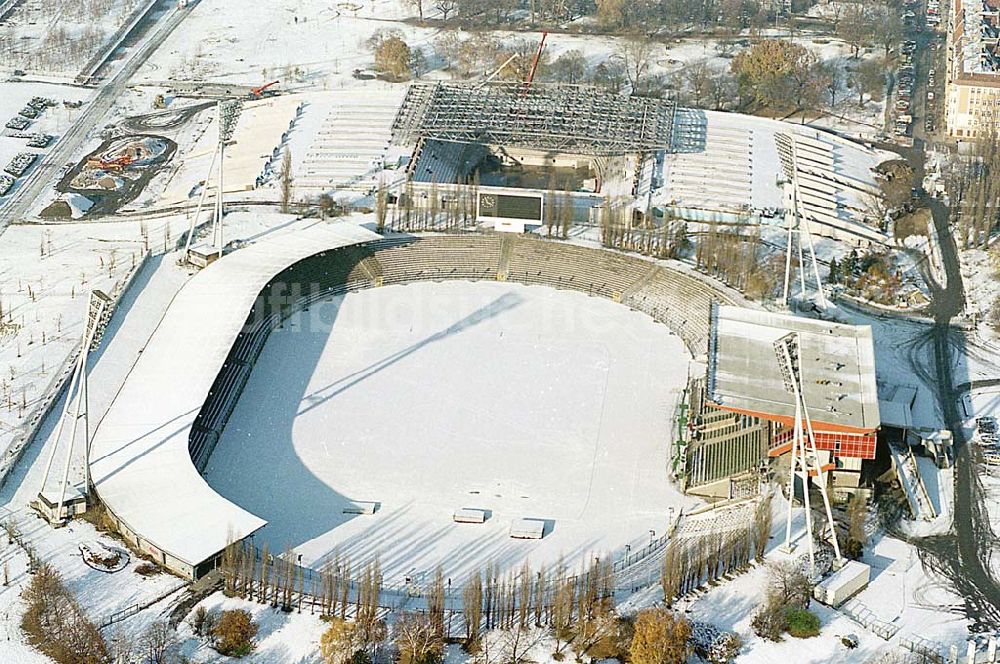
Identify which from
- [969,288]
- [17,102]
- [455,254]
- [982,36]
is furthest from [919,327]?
[17,102]

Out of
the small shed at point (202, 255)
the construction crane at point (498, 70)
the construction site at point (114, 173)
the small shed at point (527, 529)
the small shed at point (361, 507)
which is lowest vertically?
Answer: the small shed at point (527, 529)

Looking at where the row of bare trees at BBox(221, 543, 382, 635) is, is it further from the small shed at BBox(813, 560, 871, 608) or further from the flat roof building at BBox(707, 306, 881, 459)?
the flat roof building at BBox(707, 306, 881, 459)

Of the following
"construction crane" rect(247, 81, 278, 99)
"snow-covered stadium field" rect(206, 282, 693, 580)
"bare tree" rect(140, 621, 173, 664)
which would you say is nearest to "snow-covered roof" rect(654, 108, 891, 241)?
"snow-covered stadium field" rect(206, 282, 693, 580)

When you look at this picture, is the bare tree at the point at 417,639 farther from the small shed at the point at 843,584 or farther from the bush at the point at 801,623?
the small shed at the point at 843,584

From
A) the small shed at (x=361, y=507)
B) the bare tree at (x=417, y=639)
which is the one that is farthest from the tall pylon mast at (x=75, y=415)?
the bare tree at (x=417, y=639)

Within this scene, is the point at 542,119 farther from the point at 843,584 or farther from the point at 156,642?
the point at 156,642

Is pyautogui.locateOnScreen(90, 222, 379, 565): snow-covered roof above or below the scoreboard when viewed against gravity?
below

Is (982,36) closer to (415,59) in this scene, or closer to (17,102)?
(415,59)
